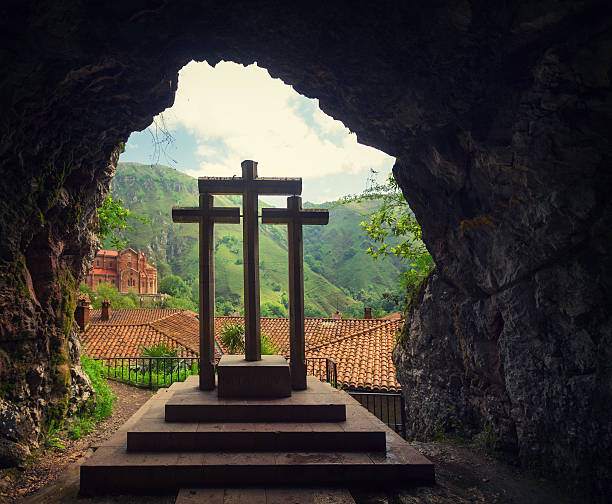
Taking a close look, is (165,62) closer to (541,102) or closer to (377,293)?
(541,102)

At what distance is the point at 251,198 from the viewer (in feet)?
22.0

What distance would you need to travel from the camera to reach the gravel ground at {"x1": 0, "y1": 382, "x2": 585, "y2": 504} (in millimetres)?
4129

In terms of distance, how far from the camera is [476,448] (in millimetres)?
6078

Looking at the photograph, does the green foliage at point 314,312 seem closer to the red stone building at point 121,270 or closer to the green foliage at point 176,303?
the green foliage at point 176,303

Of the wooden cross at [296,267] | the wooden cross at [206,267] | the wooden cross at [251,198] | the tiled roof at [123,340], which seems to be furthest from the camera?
the tiled roof at [123,340]

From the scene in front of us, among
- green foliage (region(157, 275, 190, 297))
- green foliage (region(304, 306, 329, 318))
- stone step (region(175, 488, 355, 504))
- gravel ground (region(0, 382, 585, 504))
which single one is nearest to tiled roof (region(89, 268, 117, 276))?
green foliage (region(157, 275, 190, 297))

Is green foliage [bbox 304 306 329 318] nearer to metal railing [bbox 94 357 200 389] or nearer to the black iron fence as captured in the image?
the black iron fence

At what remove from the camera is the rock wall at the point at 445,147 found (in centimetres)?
450

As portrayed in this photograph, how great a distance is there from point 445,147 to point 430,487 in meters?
5.28

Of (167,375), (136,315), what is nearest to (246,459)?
(167,375)

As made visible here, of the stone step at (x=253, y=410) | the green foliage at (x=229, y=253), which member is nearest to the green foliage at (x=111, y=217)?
the stone step at (x=253, y=410)

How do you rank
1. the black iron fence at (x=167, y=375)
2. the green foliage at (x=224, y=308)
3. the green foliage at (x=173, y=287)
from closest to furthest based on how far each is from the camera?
the black iron fence at (x=167, y=375), the green foliage at (x=224, y=308), the green foliage at (x=173, y=287)

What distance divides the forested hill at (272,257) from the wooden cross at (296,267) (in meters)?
56.9

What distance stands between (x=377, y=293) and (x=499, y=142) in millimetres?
71524
